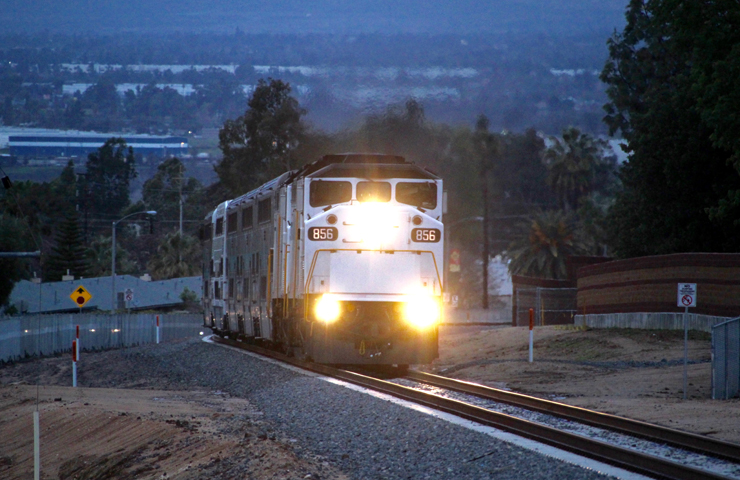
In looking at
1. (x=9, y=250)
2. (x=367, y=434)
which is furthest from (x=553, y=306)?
(x=9, y=250)

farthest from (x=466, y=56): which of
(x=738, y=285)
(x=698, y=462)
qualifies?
(x=698, y=462)

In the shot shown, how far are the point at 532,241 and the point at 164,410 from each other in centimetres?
6642

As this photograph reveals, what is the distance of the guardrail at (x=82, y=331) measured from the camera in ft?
134

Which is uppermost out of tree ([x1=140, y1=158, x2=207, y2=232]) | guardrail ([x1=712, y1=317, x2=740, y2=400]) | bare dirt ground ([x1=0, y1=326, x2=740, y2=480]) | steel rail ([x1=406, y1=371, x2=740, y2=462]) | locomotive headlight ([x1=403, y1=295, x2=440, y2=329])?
tree ([x1=140, y1=158, x2=207, y2=232])

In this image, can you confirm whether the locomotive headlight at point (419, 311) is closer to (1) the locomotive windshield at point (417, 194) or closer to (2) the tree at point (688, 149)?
(1) the locomotive windshield at point (417, 194)

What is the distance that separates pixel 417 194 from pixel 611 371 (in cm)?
693

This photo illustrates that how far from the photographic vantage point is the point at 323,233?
20391mm

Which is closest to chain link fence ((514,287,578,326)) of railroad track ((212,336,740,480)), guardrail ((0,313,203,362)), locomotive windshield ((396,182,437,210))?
guardrail ((0,313,203,362))

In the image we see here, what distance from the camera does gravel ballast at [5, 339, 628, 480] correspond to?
34.8ft

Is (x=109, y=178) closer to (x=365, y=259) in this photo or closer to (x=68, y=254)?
(x=68, y=254)

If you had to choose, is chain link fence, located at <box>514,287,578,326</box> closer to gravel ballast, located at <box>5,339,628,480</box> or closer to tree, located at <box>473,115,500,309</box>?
tree, located at <box>473,115,500,309</box>

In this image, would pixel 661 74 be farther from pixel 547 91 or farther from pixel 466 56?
pixel 466 56

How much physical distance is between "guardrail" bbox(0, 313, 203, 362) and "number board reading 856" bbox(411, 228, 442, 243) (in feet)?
80.3

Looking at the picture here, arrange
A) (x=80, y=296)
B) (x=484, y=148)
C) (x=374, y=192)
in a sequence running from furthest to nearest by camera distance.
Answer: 1. (x=484, y=148)
2. (x=80, y=296)
3. (x=374, y=192)
